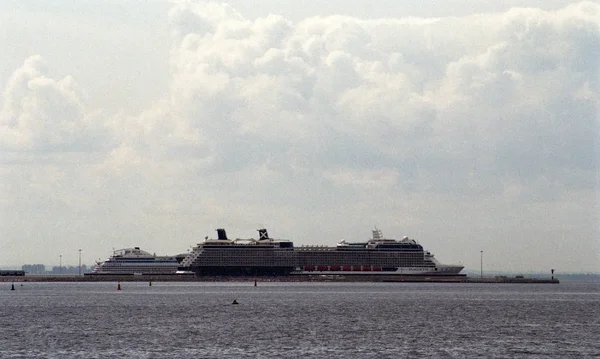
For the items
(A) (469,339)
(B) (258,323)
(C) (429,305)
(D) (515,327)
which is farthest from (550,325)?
(C) (429,305)

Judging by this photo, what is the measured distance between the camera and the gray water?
64.3m

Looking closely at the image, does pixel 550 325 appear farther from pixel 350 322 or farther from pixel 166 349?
pixel 166 349

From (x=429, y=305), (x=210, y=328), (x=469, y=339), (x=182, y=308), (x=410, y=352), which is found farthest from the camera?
(x=429, y=305)

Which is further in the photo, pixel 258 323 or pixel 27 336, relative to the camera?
pixel 258 323

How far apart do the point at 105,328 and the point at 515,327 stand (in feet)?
104

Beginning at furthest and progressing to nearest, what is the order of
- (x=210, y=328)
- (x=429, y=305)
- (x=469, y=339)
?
(x=429, y=305) < (x=210, y=328) < (x=469, y=339)

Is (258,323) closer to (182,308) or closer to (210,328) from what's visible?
(210,328)

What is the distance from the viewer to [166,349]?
65438mm

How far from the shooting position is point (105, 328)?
81.9 metres

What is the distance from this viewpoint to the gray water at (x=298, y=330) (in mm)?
64312

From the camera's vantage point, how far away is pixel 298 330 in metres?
79.3

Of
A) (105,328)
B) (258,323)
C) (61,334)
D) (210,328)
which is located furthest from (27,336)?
(258,323)

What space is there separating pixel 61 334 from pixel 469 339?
28.7 m

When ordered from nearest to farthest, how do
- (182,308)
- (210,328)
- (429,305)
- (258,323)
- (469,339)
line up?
(469,339) < (210,328) < (258,323) < (182,308) < (429,305)
